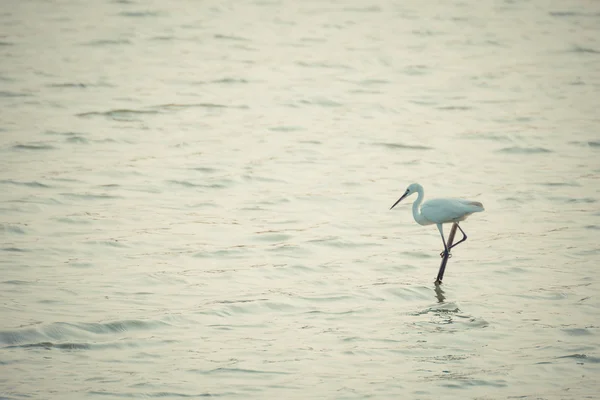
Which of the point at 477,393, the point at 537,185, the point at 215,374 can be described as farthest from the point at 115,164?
the point at 477,393

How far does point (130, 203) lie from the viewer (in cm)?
1353

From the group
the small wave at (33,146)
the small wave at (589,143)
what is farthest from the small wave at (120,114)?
the small wave at (589,143)

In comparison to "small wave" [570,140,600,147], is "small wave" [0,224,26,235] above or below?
above

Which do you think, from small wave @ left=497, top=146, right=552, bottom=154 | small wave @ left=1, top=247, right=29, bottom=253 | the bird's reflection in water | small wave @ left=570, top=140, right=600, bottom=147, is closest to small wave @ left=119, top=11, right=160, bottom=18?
small wave @ left=497, top=146, right=552, bottom=154

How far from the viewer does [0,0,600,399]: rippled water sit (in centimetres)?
877

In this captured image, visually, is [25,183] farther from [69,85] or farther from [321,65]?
[321,65]

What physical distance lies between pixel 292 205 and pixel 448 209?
355cm

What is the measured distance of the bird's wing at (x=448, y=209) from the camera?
1059 cm

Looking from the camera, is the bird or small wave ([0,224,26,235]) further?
small wave ([0,224,26,235])

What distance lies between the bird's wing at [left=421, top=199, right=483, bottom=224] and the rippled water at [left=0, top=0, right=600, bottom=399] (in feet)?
2.22

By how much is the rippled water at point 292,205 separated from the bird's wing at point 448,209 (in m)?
0.68

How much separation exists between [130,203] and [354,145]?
4833 millimetres

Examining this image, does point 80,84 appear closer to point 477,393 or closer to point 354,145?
point 354,145

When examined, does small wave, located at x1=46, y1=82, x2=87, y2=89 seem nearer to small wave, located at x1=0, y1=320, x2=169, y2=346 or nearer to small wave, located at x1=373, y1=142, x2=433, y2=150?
small wave, located at x1=373, y1=142, x2=433, y2=150
